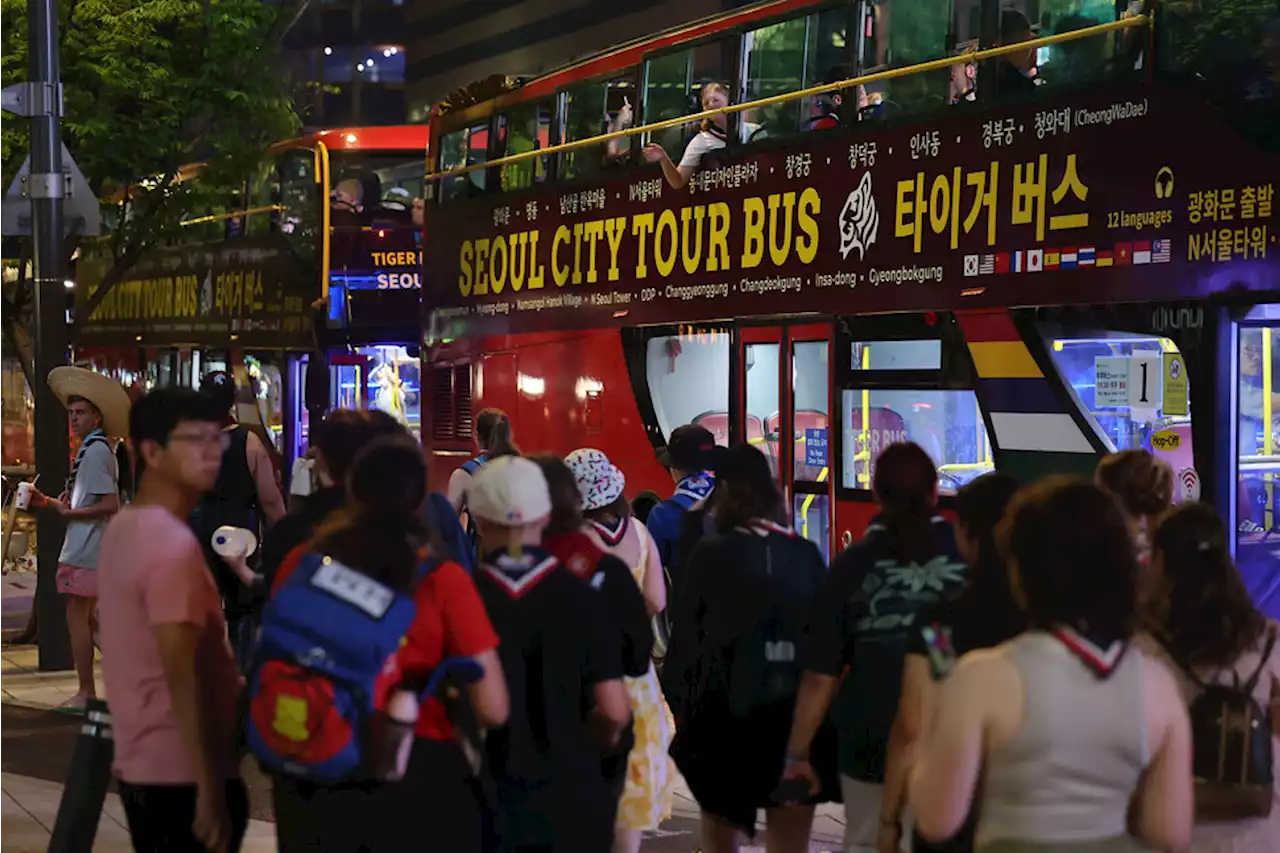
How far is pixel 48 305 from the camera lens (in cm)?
1300

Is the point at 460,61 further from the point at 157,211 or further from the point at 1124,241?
the point at 1124,241

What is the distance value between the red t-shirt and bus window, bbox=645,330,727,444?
8.32 m

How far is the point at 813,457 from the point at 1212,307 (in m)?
3.66

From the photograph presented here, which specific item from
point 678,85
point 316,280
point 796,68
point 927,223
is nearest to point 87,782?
point 927,223

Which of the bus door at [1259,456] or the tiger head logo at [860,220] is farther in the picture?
the tiger head logo at [860,220]

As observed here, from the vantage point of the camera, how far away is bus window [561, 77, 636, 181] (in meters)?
14.3

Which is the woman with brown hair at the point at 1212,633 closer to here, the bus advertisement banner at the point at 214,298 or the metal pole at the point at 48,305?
the metal pole at the point at 48,305

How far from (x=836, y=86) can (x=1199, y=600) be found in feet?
24.3

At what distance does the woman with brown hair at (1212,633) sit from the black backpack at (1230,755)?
0.03m

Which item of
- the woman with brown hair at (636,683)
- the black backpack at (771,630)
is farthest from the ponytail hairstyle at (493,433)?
the black backpack at (771,630)

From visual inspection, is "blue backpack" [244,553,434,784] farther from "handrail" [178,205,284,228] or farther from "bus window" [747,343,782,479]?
"handrail" [178,205,284,228]

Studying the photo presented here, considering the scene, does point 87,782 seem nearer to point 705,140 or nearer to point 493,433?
point 493,433

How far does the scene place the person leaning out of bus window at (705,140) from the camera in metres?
12.9

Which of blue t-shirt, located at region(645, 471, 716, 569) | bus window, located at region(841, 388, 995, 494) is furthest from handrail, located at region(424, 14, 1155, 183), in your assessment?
blue t-shirt, located at region(645, 471, 716, 569)
